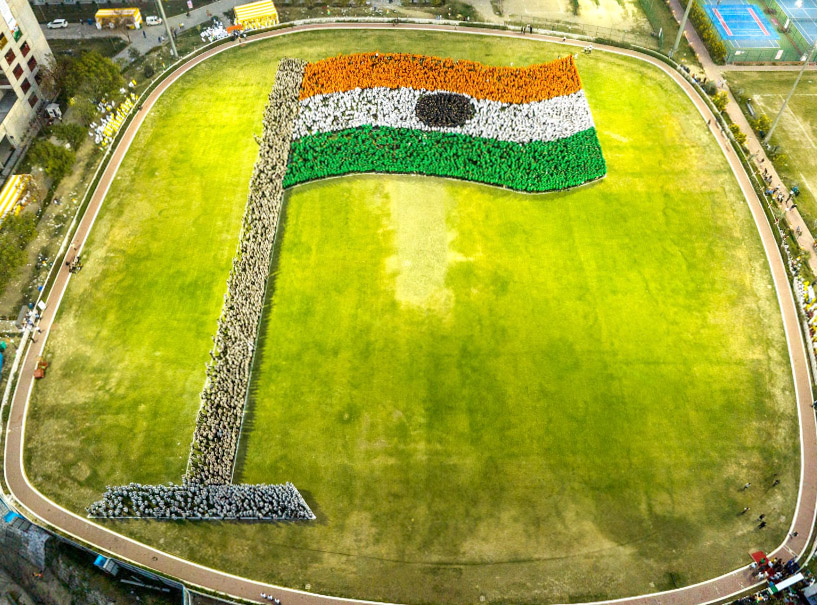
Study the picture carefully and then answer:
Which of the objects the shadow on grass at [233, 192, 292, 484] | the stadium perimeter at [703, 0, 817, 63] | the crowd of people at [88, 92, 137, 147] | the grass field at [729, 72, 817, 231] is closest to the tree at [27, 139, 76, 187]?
the crowd of people at [88, 92, 137, 147]

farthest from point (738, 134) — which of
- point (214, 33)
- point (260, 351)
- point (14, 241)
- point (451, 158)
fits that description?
point (14, 241)

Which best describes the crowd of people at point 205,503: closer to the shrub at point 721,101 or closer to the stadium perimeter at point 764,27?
the shrub at point 721,101

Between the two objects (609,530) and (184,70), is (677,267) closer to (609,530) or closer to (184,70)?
(609,530)

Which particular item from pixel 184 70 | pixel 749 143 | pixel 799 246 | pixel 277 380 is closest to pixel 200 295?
pixel 277 380

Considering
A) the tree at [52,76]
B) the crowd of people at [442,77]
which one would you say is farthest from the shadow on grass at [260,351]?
the tree at [52,76]

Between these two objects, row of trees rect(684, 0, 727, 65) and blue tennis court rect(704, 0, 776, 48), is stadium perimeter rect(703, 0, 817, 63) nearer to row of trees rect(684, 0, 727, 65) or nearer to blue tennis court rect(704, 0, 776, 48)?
blue tennis court rect(704, 0, 776, 48)

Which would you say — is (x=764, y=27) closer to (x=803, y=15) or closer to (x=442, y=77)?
(x=803, y=15)
